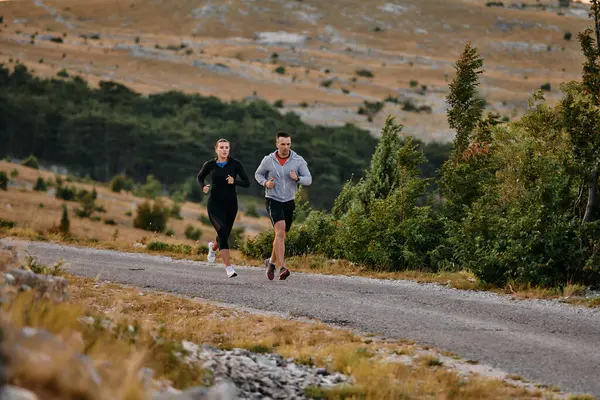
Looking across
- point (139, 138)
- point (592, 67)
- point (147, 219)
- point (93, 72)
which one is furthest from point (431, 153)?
point (592, 67)

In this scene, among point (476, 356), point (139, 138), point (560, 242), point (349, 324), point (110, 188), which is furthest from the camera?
point (139, 138)

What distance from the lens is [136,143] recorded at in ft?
254

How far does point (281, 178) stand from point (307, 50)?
14380 centimetres

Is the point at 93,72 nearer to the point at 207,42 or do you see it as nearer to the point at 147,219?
the point at 207,42

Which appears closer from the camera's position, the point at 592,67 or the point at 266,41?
the point at 592,67

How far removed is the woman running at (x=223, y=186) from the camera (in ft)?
43.3

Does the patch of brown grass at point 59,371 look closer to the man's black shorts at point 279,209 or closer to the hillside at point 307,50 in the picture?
the man's black shorts at point 279,209

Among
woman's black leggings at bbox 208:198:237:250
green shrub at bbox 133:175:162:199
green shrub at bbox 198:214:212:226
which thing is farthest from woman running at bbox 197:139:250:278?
green shrub at bbox 133:175:162:199

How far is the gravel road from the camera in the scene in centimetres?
777

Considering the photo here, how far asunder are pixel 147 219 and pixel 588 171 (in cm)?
3570

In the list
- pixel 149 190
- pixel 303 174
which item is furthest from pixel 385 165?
pixel 149 190

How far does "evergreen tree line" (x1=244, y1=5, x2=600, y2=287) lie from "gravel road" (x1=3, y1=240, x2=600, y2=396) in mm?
1205

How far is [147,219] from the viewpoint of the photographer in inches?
1783

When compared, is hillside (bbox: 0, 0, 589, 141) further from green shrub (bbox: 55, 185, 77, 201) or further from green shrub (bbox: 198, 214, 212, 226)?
green shrub (bbox: 55, 185, 77, 201)
